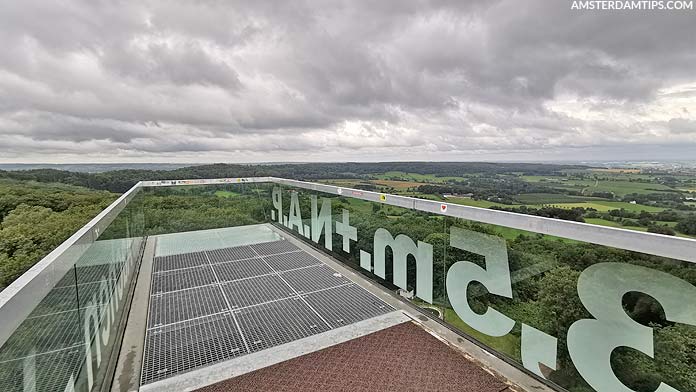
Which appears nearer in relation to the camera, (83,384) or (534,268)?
(83,384)

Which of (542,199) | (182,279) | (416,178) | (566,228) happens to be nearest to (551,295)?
(566,228)

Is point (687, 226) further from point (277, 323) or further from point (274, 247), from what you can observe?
point (274, 247)

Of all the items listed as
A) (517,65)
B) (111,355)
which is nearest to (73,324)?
(111,355)

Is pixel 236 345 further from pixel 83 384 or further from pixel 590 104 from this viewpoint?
pixel 590 104

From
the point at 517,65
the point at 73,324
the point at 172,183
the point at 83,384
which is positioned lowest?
the point at 83,384

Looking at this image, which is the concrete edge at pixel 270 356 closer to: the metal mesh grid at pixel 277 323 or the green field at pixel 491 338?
the metal mesh grid at pixel 277 323

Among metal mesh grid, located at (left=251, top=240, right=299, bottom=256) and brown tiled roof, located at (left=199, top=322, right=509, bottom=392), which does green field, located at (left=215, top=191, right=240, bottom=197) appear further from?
brown tiled roof, located at (left=199, top=322, right=509, bottom=392)
